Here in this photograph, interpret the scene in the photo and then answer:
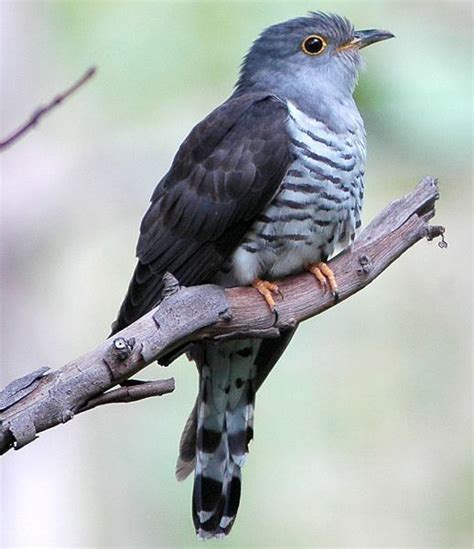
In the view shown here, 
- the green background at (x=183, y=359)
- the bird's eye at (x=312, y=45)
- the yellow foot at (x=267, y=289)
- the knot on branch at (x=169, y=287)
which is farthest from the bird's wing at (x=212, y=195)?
the green background at (x=183, y=359)

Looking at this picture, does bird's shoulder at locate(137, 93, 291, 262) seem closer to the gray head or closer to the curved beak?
the gray head

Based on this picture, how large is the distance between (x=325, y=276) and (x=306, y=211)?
20 cm

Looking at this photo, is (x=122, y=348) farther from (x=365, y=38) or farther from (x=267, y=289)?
(x=365, y=38)

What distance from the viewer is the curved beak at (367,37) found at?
4.18m

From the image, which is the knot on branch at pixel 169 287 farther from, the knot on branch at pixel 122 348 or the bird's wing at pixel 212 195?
the bird's wing at pixel 212 195

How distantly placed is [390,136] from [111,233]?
5.86 ft

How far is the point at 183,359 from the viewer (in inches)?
234

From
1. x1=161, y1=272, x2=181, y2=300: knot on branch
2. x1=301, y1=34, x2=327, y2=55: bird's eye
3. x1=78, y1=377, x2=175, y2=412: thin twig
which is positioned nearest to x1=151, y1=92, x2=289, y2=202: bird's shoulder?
x1=301, y1=34, x2=327, y2=55: bird's eye

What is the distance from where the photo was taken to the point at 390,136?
17.4ft

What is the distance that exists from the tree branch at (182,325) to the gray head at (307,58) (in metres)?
0.53

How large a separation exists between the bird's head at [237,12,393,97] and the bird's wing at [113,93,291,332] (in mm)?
173

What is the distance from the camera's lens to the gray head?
4.02 meters

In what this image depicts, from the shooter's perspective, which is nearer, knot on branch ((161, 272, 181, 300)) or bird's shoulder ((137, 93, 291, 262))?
knot on branch ((161, 272, 181, 300))

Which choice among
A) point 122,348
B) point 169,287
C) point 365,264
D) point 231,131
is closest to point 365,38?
point 231,131
